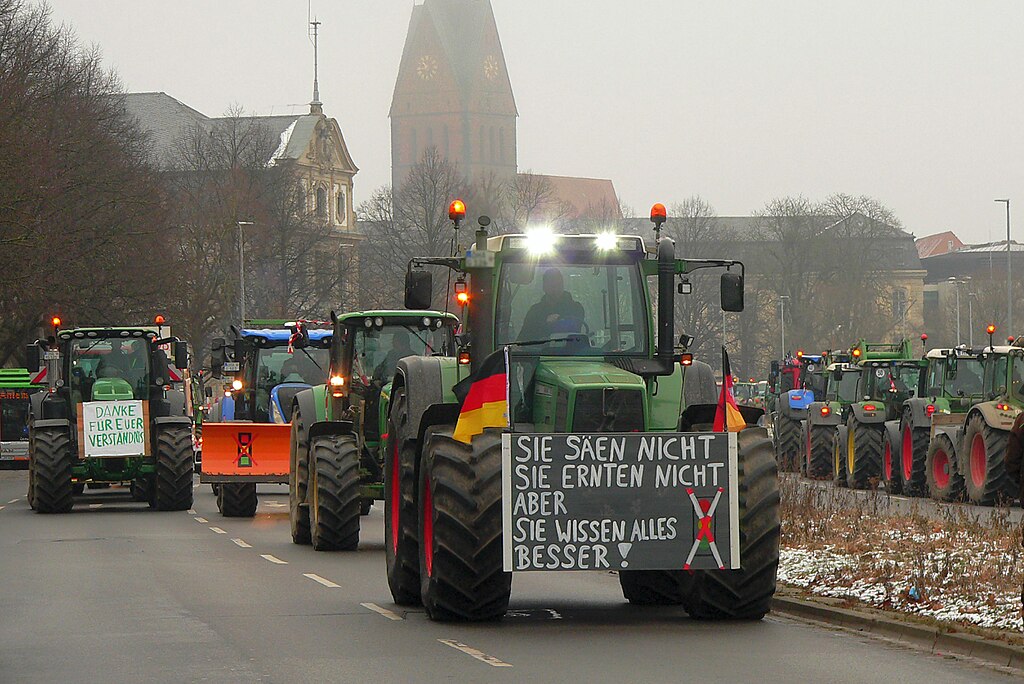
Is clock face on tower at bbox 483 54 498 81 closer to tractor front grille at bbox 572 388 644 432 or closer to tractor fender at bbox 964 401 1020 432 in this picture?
tractor fender at bbox 964 401 1020 432

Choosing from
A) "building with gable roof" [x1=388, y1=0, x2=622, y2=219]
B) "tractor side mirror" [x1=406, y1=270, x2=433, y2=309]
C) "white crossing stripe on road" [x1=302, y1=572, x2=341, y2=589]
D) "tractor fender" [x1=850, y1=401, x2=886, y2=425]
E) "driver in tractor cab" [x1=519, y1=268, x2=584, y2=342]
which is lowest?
"white crossing stripe on road" [x1=302, y1=572, x2=341, y2=589]

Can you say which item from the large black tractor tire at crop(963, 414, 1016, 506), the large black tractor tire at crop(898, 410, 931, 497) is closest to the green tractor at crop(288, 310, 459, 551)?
the large black tractor tire at crop(963, 414, 1016, 506)

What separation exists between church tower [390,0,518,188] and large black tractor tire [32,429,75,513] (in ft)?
464

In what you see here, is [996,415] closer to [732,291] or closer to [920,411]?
[920,411]

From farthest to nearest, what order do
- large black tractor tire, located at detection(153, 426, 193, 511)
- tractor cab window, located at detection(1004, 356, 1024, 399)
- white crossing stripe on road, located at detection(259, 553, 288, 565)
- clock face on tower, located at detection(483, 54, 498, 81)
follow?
clock face on tower, located at detection(483, 54, 498, 81)
large black tractor tire, located at detection(153, 426, 193, 511)
tractor cab window, located at detection(1004, 356, 1024, 399)
white crossing stripe on road, located at detection(259, 553, 288, 565)

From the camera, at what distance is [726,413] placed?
1377cm

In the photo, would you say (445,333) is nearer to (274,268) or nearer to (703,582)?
(703,582)

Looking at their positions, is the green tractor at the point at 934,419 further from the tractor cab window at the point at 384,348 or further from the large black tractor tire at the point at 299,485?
the large black tractor tire at the point at 299,485

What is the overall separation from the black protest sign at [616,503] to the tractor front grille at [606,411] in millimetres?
330

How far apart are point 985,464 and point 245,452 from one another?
1062 cm

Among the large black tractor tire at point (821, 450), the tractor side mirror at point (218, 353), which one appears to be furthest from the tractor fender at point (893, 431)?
the tractor side mirror at point (218, 353)

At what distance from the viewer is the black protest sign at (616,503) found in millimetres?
13117

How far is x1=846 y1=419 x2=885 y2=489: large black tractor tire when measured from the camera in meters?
33.2

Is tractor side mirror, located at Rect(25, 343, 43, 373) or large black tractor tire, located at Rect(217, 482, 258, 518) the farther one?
tractor side mirror, located at Rect(25, 343, 43, 373)
